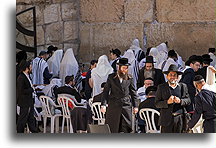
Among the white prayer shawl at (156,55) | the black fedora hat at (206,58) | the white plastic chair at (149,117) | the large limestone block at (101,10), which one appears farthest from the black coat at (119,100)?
the large limestone block at (101,10)

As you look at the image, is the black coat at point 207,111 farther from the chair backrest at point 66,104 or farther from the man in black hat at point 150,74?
the chair backrest at point 66,104

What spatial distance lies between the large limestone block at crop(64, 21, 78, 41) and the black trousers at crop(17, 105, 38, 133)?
845mm

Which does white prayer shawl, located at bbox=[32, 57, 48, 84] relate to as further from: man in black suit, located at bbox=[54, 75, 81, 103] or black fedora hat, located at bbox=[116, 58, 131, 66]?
black fedora hat, located at bbox=[116, 58, 131, 66]

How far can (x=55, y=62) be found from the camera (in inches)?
271

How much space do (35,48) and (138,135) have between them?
1.41 meters

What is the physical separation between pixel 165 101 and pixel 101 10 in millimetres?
1592

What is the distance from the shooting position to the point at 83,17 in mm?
7250

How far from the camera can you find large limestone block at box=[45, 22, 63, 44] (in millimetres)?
6676

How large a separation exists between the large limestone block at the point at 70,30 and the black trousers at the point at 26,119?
0.85 metres

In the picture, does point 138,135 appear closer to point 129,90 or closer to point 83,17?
point 129,90

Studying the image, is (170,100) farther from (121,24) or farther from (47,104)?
(121,24)

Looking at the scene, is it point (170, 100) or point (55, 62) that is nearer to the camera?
point (170, 100)

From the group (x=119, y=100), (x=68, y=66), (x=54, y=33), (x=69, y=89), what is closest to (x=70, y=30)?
(x=54, y=33)
